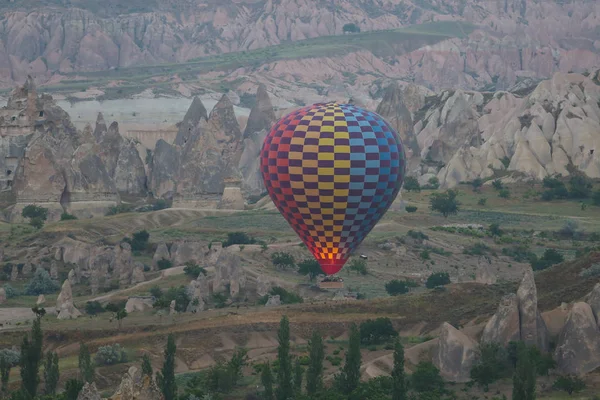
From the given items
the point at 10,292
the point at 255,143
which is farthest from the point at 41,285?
the point at 255,143

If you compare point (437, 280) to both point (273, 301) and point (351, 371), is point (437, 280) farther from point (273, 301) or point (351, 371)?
point (351, 371)

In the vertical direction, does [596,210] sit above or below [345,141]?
below

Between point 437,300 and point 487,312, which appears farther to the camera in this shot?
point 437,300

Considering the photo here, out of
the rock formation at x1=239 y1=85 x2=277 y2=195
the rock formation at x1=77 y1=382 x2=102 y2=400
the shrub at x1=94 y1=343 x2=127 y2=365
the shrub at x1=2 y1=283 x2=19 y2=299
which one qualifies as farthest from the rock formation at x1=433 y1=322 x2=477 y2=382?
the rock formation at x1=239 y1=85 x2=277 y2=195

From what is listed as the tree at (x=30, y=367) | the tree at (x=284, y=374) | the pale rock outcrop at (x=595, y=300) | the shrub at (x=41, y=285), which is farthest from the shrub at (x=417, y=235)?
the tree at (x=30, y=367)

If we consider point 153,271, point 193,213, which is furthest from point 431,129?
point 153,271

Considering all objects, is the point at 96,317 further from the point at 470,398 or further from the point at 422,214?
the point at 422,214

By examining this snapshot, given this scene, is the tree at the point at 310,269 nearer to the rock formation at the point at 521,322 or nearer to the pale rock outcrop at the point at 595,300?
the rock formation at the point at 521,322
